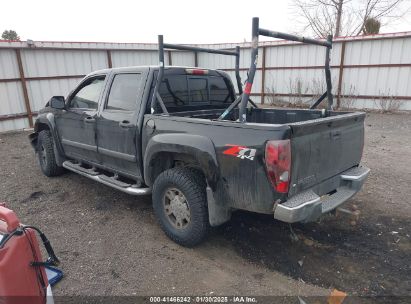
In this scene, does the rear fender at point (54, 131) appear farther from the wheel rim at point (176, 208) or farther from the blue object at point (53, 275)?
the blue object at point (53, 275)

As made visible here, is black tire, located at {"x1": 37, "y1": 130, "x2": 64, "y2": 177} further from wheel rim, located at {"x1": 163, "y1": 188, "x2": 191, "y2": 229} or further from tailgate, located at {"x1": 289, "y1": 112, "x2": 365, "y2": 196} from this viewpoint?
tailgate, located at {"x1": 289, "y1": 112, "x2": 365, "y2": 196}

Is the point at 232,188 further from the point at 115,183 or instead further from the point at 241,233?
the point at 115,183

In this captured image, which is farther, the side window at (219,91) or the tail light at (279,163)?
the side window at (219,91)

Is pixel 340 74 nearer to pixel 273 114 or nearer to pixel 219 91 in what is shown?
pixel 273 114

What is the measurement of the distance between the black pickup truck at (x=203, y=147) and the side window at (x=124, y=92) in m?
0.01

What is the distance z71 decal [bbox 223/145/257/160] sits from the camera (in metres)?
2.67

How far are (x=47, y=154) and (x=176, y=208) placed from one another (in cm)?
334

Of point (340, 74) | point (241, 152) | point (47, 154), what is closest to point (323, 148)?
point (241, 152)

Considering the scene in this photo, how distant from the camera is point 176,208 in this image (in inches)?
136

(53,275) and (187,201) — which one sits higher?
(187,201)

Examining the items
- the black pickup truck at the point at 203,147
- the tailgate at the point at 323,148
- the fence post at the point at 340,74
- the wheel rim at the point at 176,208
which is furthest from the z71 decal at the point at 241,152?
the fence post at the point at 340,74

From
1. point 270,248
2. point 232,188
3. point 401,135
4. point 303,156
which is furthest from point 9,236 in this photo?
point 401,135

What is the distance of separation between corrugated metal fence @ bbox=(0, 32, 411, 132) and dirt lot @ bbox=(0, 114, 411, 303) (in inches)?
283

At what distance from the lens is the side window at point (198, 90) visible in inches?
166
